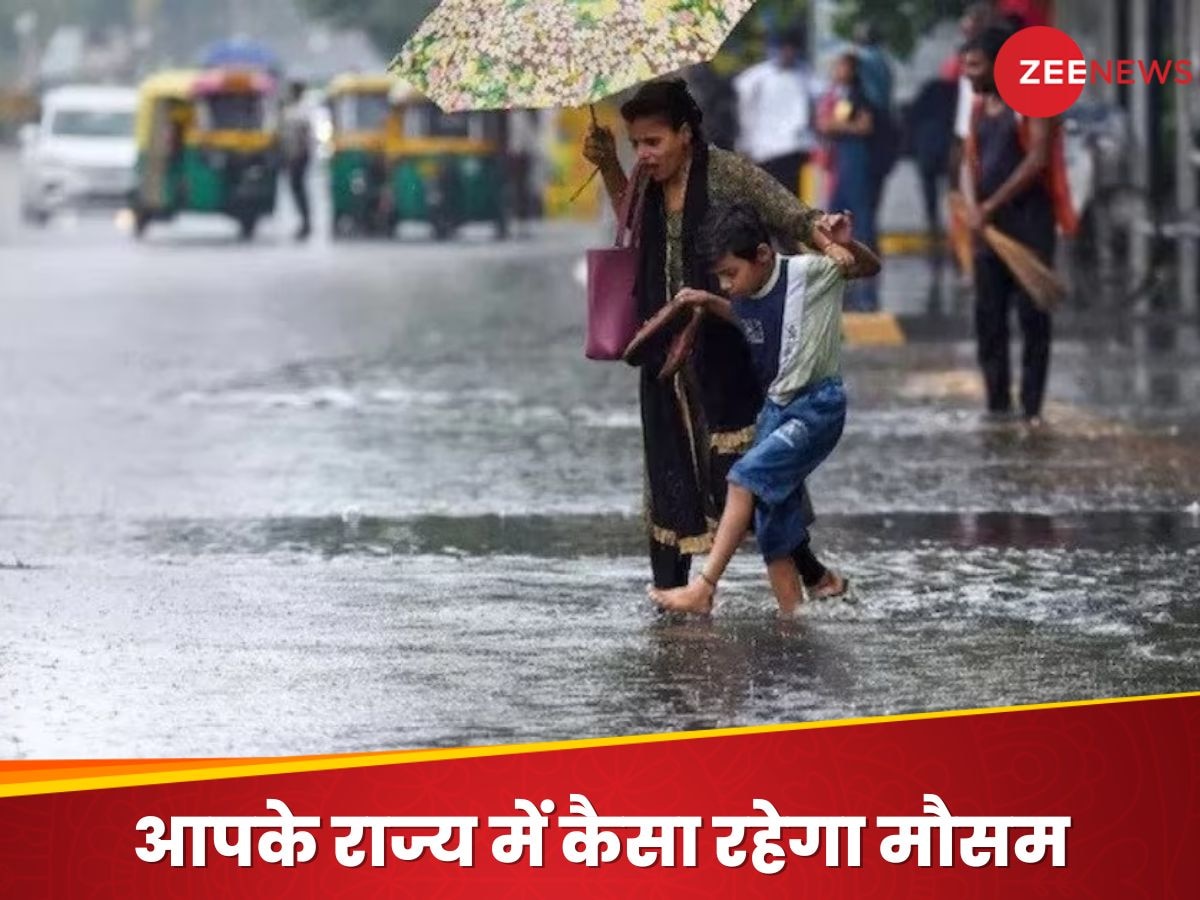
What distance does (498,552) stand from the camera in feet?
38.7

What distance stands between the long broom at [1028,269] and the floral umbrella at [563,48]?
5.60m

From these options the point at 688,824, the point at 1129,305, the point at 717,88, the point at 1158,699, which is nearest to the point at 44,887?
the point at 688,824

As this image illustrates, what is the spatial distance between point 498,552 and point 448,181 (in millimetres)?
29733

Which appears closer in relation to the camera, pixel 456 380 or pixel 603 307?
pixel 603 307

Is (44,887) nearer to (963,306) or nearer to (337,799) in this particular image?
(337,799)

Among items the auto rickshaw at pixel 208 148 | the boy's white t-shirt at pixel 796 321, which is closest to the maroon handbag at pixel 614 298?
the boy's white t-shirt at pixel 796 321

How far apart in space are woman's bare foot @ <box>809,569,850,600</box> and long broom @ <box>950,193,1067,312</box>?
16.7 feet

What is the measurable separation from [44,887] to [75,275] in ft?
82.3

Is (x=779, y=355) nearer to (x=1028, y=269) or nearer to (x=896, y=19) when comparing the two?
(x=1028, y=269)

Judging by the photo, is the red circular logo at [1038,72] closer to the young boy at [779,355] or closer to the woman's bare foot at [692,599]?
the young boy at [779,355]

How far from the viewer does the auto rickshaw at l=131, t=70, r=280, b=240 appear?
42.9 meters

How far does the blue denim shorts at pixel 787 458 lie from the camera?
1008 centimetres

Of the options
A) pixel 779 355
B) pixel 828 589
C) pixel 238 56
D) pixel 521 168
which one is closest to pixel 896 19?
pixel 828 589

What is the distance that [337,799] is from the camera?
7.90 metres
